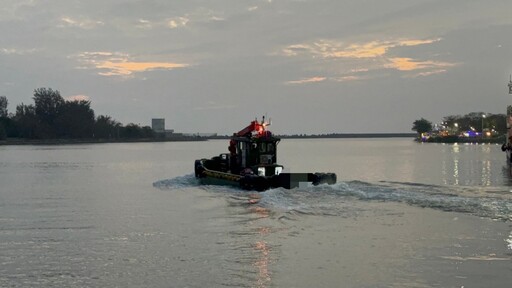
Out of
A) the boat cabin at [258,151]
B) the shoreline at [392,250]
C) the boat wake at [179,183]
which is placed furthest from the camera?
the boat wake at [179,183]

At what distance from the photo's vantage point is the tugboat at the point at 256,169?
38.6m

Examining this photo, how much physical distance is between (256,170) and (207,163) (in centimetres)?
1268

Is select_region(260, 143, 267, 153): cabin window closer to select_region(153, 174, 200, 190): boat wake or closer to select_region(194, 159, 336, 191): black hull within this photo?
select_region(194, 159, 336, 191): black hull

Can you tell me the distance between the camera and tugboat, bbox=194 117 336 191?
38.6m

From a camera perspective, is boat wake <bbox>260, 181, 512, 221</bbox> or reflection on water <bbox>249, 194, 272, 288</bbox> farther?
boat wake <bbox>260, 181, 512, 221</bbox>

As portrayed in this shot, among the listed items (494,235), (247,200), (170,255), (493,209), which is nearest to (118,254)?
(170,255)

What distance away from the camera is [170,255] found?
61.2 ft

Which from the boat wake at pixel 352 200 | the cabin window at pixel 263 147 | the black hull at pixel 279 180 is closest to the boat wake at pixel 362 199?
the boat wake at pixel 352 200

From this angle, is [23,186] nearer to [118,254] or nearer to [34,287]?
[118,254]

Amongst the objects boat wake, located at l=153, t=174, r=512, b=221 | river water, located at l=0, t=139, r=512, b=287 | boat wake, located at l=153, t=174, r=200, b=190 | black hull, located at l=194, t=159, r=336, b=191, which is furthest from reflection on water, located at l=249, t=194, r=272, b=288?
boat wake, located at l=153, t=174, r=200, b=190

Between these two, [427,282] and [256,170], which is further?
[256,170]

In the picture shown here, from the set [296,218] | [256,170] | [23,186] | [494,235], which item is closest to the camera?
[494,235]

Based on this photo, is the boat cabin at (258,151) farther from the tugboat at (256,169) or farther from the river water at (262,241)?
the river water at (262,241)

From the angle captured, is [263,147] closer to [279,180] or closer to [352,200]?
[279,180]
